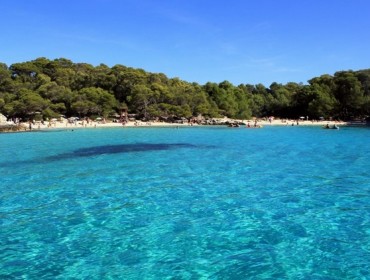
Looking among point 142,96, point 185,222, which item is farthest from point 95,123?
point 185,222

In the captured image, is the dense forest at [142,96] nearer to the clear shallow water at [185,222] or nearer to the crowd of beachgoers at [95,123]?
the crowd of beachgoers at [95,123]

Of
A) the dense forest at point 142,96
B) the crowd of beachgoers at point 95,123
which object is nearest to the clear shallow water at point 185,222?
the crowd of beachgoers at point 95,123

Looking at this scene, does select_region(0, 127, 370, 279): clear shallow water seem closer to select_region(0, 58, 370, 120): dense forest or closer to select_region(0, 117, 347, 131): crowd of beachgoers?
select_region(0, 117, 347, 131): crowd of beachgoers

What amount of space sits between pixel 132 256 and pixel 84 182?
819 cm

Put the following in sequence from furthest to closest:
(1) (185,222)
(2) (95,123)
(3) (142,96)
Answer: (3) (142,96) → (2) (95,123) → (1) (185,222)

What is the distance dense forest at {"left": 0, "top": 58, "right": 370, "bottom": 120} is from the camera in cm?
6581

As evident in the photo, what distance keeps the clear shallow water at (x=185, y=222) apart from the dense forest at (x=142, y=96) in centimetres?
5082

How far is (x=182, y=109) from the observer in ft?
230

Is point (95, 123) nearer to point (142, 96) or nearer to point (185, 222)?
point (142, 96)

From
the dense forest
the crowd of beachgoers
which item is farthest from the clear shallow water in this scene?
the dense forest

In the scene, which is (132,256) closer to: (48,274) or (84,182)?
(48,274)

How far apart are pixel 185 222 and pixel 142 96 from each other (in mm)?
61097

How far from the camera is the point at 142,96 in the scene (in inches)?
2724

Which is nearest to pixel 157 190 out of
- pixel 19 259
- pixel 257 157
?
pixel 19 259
